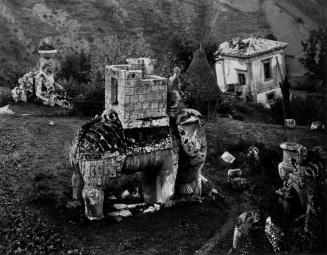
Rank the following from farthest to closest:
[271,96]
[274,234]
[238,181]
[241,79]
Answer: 1. [271,96]
2. [241,79]
3. [238,181]
4. [274,234]

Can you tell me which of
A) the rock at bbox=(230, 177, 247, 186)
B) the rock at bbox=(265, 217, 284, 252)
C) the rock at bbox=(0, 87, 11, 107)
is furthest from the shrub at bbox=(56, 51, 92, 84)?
the rock at bbox=(265, 217, 284, 252)

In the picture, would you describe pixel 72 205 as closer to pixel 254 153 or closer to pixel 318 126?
pixel 254 153

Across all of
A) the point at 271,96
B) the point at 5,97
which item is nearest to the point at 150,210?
the point at 5,97

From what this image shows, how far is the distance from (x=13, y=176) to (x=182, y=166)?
16.5ft

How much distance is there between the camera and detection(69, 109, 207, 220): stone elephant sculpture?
1104 centimetres

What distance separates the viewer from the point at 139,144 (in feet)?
37.7

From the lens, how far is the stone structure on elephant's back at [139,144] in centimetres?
1109

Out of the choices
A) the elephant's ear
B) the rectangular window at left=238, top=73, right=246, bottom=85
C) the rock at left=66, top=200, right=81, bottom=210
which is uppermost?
the rectangular window at left=238, top=73, right=246, bottom=85

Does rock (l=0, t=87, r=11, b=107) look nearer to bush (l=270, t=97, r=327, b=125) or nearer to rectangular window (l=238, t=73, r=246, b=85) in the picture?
bush (l=270, t=97, r=327, b=125)

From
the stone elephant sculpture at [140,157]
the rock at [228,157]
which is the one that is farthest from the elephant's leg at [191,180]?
the rock at [228,157]

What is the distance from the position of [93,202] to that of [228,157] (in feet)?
22.0

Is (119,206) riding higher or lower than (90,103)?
lower

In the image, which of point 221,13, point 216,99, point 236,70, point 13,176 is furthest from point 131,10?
point 13,176

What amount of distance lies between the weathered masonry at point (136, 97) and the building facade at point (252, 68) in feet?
67.0
